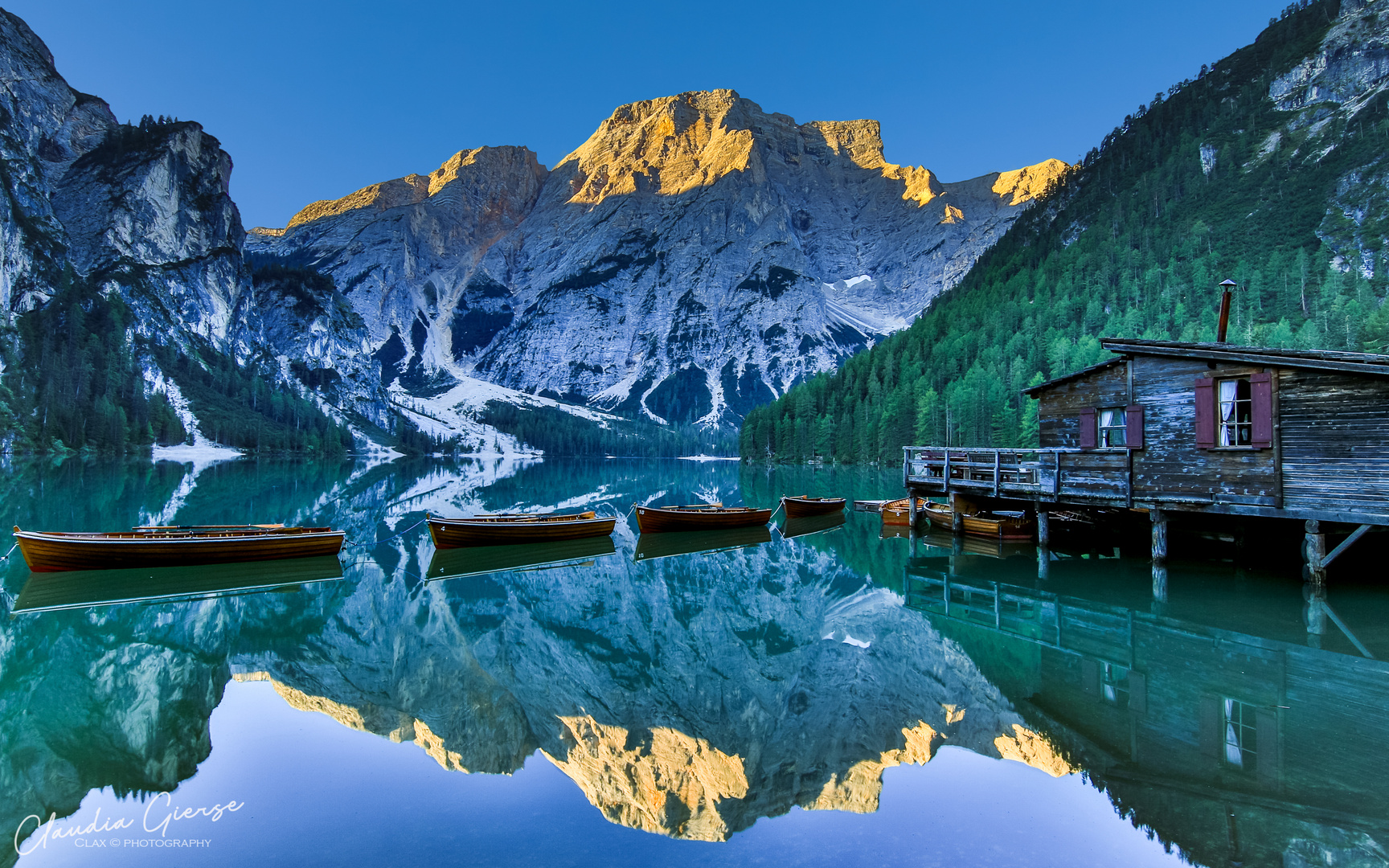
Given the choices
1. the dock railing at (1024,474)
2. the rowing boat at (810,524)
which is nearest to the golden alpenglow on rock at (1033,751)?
the dock railing at (1024,474)

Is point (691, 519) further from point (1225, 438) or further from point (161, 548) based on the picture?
point (1225, 438)

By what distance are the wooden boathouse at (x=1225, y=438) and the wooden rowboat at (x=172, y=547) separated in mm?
29998

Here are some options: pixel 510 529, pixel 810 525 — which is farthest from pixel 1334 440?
pixel 510 529

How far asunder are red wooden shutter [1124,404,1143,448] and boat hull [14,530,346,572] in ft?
102

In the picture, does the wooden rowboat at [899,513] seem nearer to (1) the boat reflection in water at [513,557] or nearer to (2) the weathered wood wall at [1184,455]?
(2) the weathered wood wall at [1184,455]

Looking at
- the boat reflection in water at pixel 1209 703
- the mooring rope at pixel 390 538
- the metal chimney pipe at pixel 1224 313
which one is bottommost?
the mooring rope at pixel 390 538

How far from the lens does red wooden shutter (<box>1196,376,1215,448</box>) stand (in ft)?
72.6

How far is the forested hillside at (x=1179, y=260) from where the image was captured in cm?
9325

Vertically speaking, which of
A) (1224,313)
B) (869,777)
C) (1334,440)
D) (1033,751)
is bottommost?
(869,777)

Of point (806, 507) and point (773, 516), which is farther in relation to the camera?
point (773, 516)

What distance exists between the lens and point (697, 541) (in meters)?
36.3

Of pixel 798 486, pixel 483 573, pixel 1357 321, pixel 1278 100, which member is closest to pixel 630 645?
pixel 483 573

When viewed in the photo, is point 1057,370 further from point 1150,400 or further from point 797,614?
point 797,614

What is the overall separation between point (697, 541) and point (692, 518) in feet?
5.14
